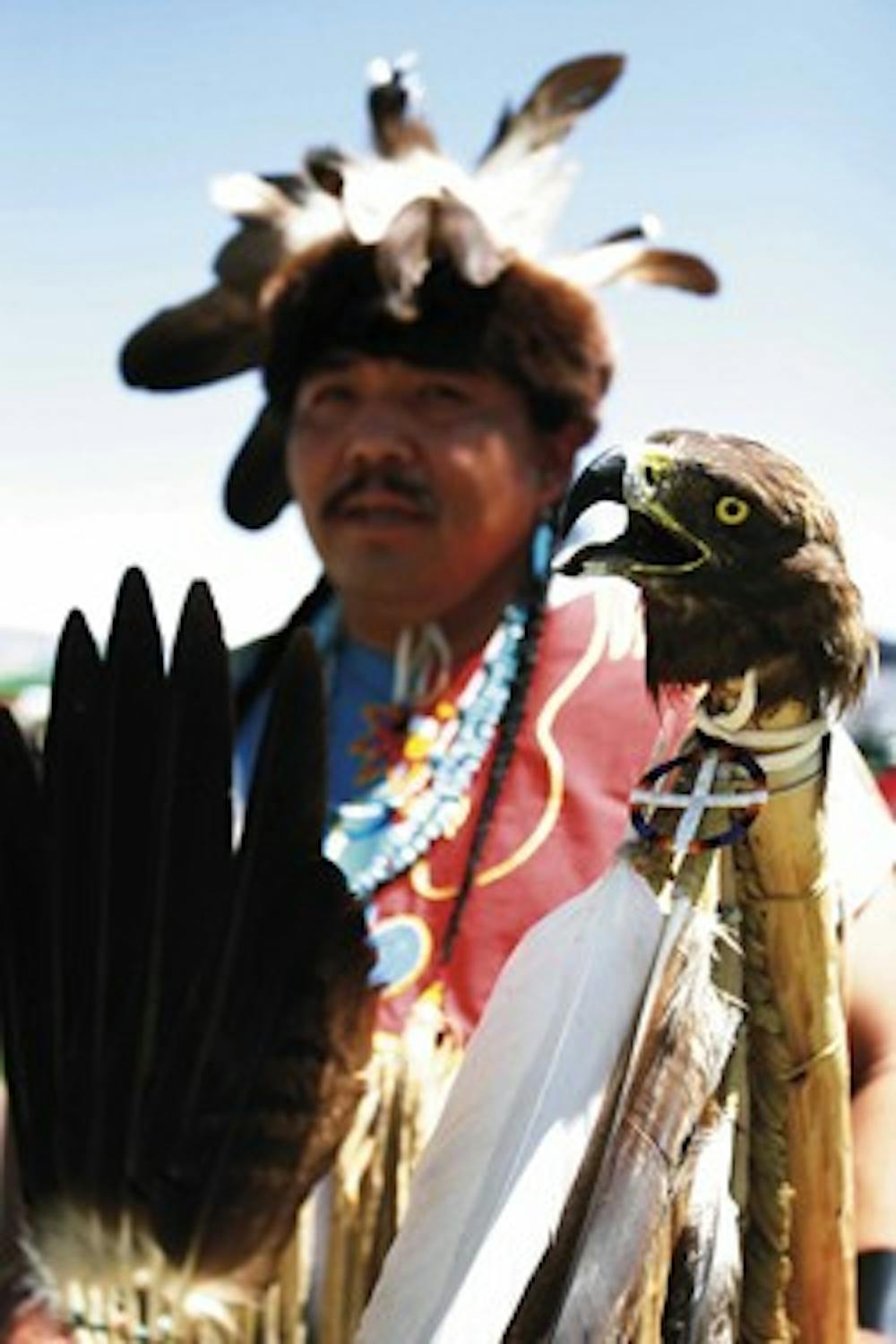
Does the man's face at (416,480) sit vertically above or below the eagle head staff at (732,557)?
above

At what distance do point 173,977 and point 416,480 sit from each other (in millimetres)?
797

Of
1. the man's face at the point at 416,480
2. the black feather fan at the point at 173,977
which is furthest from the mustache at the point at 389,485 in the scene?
the black feather fan at the point at 173,977

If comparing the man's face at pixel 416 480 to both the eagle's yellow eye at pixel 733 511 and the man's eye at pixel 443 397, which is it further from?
the eagle's yellow eye at pixel 733 511

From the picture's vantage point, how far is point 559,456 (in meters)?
2.02

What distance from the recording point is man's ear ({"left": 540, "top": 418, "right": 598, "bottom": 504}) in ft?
6.59

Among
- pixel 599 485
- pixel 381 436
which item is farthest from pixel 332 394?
pixel 599 485

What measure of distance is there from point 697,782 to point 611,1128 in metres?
0.18

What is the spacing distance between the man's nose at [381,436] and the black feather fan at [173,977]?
67 cm

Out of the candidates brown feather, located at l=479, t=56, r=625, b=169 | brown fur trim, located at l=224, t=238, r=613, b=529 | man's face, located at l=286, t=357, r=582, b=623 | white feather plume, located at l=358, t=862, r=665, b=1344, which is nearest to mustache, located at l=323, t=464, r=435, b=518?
man's face, located at l=286, t=357, r=582, b=623

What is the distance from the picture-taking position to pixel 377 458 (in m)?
1.90

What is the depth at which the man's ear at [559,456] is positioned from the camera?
2.01 meters

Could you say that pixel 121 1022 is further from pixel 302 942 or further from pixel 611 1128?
pixel 611 1128

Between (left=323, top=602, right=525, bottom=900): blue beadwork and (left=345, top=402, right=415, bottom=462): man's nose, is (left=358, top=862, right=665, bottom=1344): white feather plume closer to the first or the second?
(left=323, top=602, right=525, bottom=900): blue beadwork

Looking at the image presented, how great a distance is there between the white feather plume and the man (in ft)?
1.85
